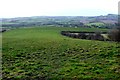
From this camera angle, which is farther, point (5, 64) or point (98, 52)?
point (98, 52)

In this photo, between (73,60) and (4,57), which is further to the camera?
(4,57)

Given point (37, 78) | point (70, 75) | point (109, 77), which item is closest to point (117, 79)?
point (109, 77)

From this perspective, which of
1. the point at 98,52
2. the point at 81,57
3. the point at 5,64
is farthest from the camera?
the point at 98,52

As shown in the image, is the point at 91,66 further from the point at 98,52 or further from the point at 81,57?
the point at 98,52

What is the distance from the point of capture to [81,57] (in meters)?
27.4

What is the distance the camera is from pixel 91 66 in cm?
2281

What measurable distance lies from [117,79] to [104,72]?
6.85 ft

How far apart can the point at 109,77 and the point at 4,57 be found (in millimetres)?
13587

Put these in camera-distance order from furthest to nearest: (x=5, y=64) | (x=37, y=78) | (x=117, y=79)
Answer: (x=5, y=64), (x=37, y=78), (x=117, y=79)

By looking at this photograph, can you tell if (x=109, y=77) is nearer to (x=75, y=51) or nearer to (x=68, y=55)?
(x=68, y=55)

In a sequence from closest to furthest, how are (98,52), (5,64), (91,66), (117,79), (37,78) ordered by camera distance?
(117,79), (37,78), (91,66), (5,64), (98,52)

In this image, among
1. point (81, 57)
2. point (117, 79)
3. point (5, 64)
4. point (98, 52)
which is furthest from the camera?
point (98, 52)

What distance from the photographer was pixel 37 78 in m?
19.7

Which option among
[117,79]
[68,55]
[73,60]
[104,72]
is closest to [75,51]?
[68,55]
